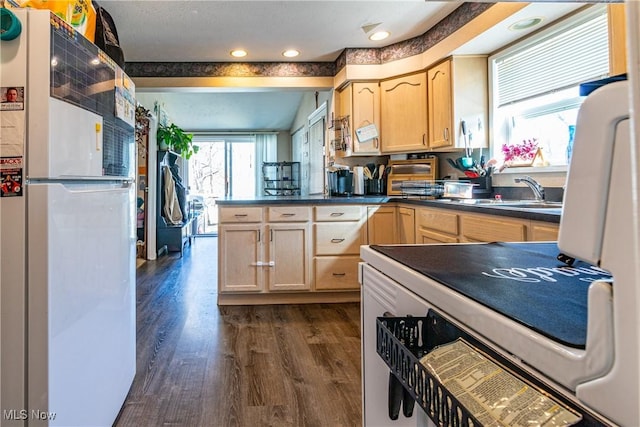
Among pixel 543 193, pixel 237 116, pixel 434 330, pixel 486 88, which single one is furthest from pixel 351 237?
pixel 237 116

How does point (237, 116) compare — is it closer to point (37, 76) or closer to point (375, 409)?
point (37, 76)

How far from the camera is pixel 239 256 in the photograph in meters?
3.04

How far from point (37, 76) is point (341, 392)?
1.65 meters

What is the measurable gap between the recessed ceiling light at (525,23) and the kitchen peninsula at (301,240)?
1.33m

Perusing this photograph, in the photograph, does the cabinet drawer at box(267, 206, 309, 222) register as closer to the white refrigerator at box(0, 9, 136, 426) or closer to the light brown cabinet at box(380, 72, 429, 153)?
the light brown cabinet at box(380, 72, 429, 153)

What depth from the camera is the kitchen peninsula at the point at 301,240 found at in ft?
9.95

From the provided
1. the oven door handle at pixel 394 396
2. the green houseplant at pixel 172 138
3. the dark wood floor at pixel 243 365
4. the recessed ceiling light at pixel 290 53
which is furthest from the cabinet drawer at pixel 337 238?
the green houseplant at pixel 172 138

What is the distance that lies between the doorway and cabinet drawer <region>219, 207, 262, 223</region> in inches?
226

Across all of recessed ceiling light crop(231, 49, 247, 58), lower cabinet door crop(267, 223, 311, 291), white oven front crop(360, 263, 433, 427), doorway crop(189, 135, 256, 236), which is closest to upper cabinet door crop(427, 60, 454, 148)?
lower cabinet door crop(267, 223, 311, 291)

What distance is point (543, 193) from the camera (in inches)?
94.7

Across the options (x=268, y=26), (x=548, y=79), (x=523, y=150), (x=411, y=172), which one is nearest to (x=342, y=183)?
(x=411, y=172)

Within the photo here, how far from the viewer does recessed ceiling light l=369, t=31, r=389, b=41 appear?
325 cm

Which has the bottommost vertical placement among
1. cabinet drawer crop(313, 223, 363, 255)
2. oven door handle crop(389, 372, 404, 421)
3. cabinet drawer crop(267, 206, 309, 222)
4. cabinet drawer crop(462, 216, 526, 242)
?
oven door handle crop(389, 372, 404, 421)

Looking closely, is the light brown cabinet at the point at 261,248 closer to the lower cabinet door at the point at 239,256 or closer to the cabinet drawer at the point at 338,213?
the lower cabinet door at the point at 239,256
